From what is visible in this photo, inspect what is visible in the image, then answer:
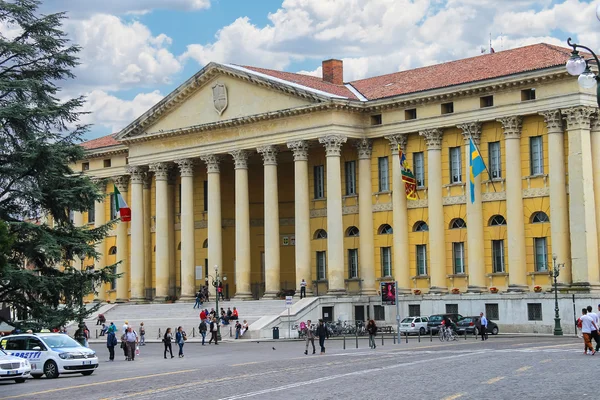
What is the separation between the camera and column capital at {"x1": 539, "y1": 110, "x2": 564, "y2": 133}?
5844 centimetres

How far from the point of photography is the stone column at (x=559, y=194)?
58.3 metres

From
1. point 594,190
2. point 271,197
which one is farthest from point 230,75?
point 594,190

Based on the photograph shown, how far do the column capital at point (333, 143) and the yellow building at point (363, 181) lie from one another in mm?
111

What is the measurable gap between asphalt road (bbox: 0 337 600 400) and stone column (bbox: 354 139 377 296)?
73.1 feet

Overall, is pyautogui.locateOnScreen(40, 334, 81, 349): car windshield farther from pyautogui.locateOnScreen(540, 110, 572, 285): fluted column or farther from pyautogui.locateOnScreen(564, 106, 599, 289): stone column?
pyautogui.locateOnScreen(540, 110, 572, 285): fluted column

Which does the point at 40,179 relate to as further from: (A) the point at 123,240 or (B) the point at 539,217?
(A) the point at 123,240

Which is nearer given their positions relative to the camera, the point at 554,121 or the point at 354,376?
the point at 354,376

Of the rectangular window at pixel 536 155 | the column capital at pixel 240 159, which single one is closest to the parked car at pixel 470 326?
the rectangular window at pixel 536 155

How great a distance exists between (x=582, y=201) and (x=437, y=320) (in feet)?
33.0

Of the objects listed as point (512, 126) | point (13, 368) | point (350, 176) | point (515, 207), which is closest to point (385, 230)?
point (350, 176)

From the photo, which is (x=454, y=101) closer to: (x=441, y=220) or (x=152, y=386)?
(x=441, y=220)

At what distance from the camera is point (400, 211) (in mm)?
66000

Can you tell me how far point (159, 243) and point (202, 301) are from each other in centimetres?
723

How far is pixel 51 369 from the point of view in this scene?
3703 cm
